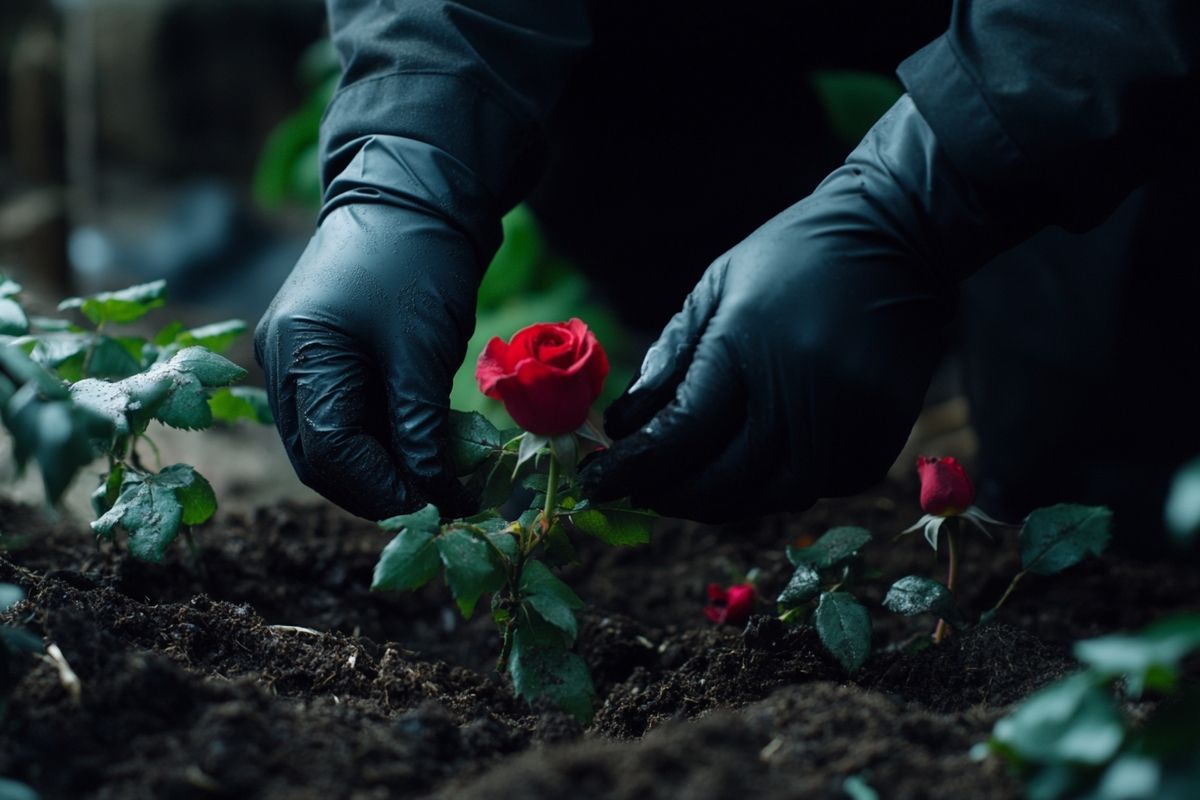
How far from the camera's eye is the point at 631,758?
0.94 metres

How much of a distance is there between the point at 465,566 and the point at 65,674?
0.38m

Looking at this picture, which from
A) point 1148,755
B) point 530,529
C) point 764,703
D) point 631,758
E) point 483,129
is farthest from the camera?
point 483,129

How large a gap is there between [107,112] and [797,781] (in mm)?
5747

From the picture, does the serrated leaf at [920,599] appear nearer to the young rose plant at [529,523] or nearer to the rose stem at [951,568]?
the rose stem at [951,568]

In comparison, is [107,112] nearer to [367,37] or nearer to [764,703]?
[367,37]

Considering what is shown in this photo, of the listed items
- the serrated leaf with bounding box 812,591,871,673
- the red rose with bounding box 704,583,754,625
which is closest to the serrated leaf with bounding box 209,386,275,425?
the red rose with bounding box 704,583,754,625

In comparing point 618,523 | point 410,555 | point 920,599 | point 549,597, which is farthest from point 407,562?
point 920,599

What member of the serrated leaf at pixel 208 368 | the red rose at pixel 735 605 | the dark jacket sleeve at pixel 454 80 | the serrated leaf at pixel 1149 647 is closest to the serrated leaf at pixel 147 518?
the serrated leaf at pixel 208 368

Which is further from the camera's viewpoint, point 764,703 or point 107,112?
point 107,112

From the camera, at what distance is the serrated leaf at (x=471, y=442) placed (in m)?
→ 1.34

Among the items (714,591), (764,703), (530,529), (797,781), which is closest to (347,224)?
(530,529)

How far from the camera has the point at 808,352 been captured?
125cm

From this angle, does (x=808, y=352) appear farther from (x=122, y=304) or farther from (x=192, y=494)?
(x=122, y=304)

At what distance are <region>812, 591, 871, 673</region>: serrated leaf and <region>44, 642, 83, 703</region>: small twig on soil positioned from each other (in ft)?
2.52
